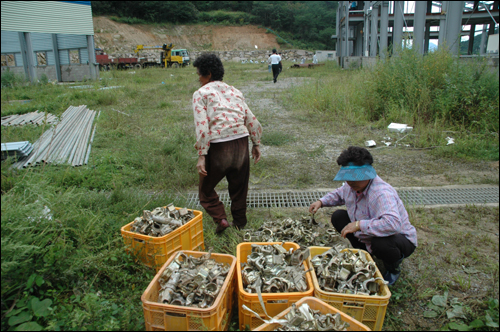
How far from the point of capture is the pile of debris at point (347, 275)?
7.12 ft

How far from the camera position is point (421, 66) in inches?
293

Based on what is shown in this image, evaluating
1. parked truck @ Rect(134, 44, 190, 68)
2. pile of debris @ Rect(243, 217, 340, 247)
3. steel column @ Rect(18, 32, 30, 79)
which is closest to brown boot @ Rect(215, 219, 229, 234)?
pile of debris @ Rect(243, 217, 340, 247)

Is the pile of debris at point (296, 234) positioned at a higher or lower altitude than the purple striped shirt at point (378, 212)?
lower

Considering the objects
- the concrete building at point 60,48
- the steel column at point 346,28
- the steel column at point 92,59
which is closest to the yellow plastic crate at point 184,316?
the concrete building at point 60,48

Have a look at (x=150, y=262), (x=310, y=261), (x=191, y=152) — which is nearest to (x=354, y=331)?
(x=310, y=261)

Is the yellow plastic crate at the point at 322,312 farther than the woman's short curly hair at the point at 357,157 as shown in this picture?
No

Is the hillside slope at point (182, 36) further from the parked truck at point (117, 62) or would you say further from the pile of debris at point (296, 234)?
the pile of debris at point (296, 234)

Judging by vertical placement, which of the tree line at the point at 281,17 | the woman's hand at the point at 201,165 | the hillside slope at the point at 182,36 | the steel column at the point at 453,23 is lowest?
the woman's hand at the point at 201,165

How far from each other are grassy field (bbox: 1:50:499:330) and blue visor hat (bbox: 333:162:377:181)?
94cm

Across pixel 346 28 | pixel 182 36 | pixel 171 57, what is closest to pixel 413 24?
pixel 346 28

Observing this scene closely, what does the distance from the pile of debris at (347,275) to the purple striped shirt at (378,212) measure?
236 mm

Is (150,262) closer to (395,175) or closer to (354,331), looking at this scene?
(354,331)

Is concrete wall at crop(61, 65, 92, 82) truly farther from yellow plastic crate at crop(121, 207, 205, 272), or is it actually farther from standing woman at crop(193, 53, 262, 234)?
yellow plastic crate at crop(121, 207, 205, 272)

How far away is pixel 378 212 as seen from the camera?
2.44 meters
